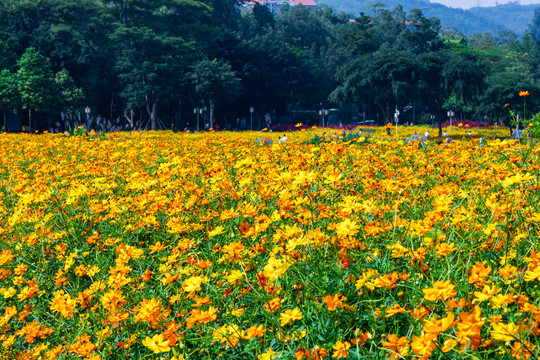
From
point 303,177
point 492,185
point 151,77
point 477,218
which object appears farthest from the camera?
point 151,77

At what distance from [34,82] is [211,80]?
10988mm

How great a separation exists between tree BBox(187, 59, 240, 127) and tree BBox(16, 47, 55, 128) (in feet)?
30.3

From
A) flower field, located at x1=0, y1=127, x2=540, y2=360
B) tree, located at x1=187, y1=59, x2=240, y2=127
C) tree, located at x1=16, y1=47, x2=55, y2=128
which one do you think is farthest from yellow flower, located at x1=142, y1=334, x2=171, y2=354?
tree, located at x1=187, y1=59, x2=240, y2=127

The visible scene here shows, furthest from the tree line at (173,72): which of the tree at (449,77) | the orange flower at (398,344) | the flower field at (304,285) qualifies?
the orange flower at (398,344)

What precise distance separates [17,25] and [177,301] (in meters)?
35.5

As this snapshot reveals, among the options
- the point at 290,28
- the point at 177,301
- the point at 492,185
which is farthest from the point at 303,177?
the point at 290,28

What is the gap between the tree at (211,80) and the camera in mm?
32281

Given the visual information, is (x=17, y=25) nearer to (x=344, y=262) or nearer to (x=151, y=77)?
(x=151, y=77)

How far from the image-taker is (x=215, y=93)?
3334 centimetres

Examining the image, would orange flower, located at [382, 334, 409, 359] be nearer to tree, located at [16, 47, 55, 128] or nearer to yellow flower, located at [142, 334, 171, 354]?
yellow flower, located at [142, 334, 171, 354]

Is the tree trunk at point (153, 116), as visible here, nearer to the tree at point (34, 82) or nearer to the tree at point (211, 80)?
the tree at point (211, 80)

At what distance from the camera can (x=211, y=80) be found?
1268 inches

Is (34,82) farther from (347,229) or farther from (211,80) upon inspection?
(347,229)

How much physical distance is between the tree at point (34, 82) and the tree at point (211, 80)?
9.23 metres
